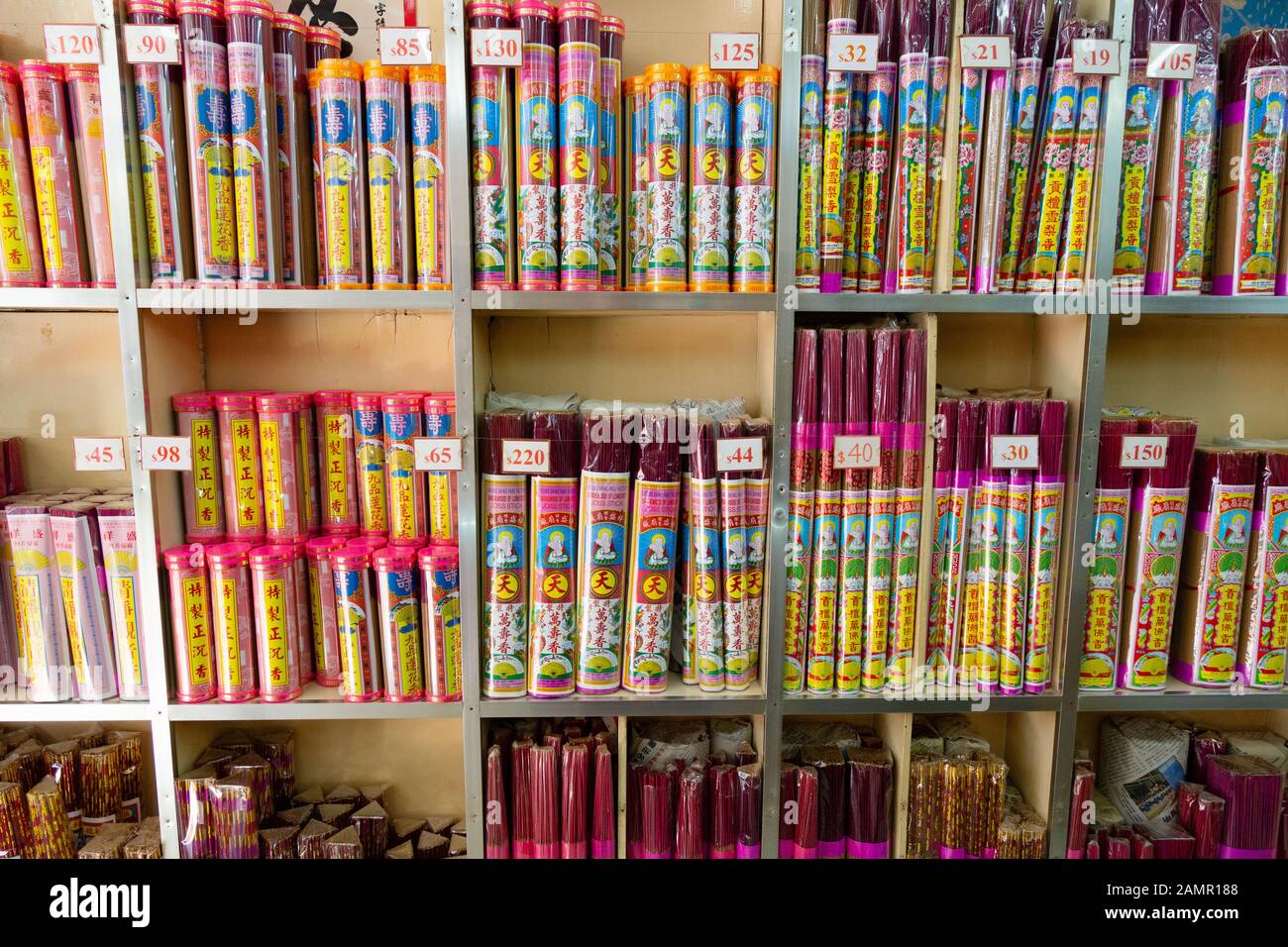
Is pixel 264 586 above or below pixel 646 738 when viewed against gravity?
above

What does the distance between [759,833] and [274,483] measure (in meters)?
1.20

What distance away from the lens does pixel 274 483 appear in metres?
1.55

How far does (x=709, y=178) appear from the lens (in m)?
1.41

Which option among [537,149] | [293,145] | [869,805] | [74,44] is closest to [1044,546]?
[869,805]

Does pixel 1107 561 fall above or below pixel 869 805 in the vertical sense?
above

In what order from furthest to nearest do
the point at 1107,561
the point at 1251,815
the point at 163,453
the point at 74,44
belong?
1. the point at 1251,815
2. the point at 1107,561
3. the point at 163,453
4. the point at 74,44

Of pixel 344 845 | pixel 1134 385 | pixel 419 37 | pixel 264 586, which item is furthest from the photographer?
pixel 1134 385

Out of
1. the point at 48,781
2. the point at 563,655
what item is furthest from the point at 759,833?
the point at 48,781

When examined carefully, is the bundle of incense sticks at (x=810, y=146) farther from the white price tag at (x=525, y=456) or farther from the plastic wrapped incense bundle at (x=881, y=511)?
the white price tag at (x=525, y=456)

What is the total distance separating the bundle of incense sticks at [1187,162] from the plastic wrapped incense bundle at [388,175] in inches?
55.3

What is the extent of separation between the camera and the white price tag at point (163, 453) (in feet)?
4.68

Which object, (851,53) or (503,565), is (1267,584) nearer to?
(851,53)

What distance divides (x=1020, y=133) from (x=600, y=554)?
1.10m

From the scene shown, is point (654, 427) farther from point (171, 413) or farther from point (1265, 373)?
point (1265, 373)
